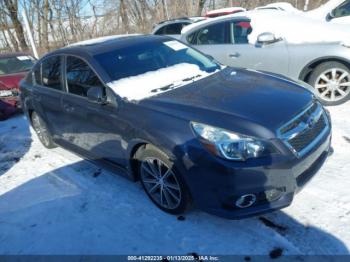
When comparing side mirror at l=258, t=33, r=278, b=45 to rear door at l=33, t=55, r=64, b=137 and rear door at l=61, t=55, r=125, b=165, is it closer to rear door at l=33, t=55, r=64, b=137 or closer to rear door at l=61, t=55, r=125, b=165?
rear door at l=61, t=55, r=125, b=165

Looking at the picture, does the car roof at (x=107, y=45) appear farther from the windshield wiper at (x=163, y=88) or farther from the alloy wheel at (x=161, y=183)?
the alloy wheel at (x=161, y=183)

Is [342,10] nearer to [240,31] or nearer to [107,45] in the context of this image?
A: [240,31]

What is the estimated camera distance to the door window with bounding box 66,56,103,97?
3.55 m

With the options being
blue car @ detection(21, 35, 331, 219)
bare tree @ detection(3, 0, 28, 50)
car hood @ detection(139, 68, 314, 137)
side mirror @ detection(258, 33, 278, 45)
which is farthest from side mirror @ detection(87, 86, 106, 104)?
bare tree @ detection(3, 0, 28, 50)

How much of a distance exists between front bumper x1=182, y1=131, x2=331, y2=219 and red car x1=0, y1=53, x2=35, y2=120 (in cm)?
614

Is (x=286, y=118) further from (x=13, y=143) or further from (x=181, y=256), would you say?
(x=13, y=143)

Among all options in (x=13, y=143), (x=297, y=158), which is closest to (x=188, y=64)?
(x=297, y=158)

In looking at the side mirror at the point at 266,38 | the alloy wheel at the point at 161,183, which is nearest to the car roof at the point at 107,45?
the alloy wheel at the point at 161,183

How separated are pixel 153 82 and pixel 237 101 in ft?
3.18

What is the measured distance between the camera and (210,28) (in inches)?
248

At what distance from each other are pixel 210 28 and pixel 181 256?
4.74 meters

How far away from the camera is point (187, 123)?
8.78 feet

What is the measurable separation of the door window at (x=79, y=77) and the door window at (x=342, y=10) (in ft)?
20.1

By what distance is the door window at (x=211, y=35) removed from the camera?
20.1 ft
